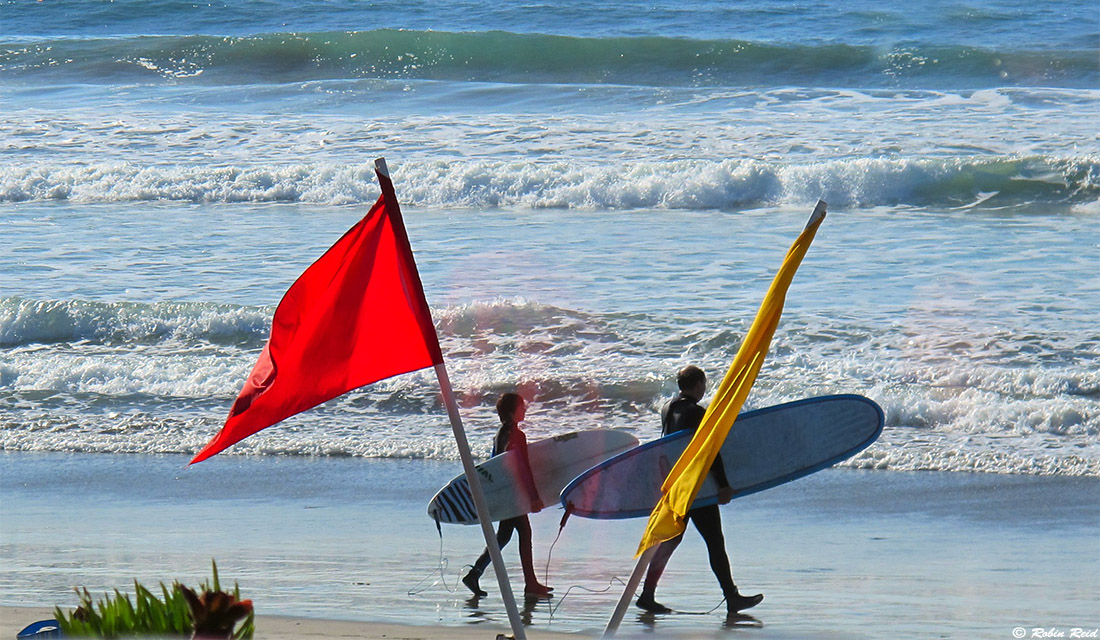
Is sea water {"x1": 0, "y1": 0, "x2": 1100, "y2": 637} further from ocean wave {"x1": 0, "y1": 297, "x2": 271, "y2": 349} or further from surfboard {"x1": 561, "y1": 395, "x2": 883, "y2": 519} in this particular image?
surfboard {"x1": 561, "y1": 395, "x2": 883, "y2": 519}

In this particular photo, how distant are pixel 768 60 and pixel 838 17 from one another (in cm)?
493

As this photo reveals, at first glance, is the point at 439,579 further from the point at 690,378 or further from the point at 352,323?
the point at 352,323

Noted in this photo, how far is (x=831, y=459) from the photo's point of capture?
6242mm

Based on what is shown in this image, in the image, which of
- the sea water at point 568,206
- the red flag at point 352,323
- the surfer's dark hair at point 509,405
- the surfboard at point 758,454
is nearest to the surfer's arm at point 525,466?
the surfer's dark hair at point 509,405

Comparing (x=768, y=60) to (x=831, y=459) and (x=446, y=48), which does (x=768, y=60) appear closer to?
(x=446, y=48)

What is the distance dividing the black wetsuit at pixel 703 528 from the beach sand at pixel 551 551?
0.17 metres

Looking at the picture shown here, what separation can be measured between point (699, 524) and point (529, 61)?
23068mm

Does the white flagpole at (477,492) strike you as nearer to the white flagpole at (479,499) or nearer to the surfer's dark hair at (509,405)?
the white flagpole at (479,499)

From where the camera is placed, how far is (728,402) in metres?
4.26

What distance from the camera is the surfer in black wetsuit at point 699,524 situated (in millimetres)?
5938

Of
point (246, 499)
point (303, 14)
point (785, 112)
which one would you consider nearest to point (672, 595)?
point (246, 499)

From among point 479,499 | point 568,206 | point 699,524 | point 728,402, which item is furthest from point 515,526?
point 568,206

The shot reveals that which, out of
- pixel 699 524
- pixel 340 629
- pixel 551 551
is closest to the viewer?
pixel 340 629

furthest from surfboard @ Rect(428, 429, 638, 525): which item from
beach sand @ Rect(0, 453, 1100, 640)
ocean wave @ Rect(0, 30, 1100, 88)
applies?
ocean wave @ Rect(0, 30, 1100, 88)
